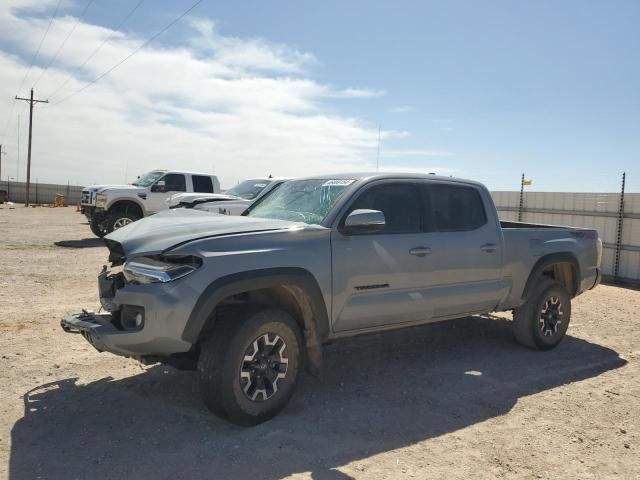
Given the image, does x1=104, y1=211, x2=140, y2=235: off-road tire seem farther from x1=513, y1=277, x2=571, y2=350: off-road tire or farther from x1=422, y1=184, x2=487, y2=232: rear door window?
x1=513, y1=277, x2=571, y2=350: off-road tire

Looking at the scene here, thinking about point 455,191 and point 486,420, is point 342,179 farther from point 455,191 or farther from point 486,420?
point 486,420

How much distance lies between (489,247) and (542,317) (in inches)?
54.0

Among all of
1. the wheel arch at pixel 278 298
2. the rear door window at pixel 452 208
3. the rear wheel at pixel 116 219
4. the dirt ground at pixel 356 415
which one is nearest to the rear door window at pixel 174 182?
the rear wheel at pixel 116 219

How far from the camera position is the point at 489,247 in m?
5.43

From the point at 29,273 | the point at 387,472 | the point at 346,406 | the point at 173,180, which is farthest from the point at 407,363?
the point at 173,180

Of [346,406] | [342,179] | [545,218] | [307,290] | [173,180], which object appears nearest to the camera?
[307,290]

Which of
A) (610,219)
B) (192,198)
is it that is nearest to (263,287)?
(192,198)

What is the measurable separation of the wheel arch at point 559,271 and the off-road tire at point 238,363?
3.18 metres

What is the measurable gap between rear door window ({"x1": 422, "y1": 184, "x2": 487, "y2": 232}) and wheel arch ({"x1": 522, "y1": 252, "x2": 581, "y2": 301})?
95cm

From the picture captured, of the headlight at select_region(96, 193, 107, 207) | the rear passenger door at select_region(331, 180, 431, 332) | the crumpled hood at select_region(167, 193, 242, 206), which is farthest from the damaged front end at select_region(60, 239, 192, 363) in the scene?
the headlight at select_region(96, 193, 107, 207)

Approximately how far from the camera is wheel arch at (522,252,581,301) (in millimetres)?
5895

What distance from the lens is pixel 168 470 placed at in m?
3.26

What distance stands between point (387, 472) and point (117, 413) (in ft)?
6.85

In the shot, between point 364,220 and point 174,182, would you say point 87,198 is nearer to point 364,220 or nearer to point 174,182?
point 174,182
